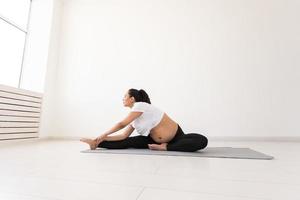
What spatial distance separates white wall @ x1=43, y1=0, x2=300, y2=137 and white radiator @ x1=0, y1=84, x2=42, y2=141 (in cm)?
47

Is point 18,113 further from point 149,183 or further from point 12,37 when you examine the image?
point 149,183

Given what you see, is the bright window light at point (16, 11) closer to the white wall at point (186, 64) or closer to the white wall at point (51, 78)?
the white wall at point (51, 78)

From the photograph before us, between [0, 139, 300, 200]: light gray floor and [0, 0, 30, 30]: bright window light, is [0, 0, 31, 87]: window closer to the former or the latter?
[0, 0, 30, 30]: bright window light

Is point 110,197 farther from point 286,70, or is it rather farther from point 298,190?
point 286,70

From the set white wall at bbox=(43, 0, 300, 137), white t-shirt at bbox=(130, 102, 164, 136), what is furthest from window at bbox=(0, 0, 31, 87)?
white t-shirt at bbox=(130, 102, 164, 136)

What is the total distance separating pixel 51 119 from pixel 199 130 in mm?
2667

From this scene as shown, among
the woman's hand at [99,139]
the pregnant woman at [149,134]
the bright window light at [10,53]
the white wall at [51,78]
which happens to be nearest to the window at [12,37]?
the bright window light at [10,53]

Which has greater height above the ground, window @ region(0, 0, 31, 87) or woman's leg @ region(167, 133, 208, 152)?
window @ region(0, 0, 31, 87)

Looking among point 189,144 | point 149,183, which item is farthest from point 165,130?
point 149,183

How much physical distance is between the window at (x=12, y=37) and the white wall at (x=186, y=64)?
2.16 ft

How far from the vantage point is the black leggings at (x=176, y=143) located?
1.80 m

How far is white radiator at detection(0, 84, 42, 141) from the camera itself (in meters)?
2.56

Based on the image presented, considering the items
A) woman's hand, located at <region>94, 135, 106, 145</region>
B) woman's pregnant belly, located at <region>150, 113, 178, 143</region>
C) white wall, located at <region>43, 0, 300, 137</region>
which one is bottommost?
woman's hand, located at <region>94, 135, 106, 145</region>

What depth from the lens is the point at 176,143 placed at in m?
1.86
